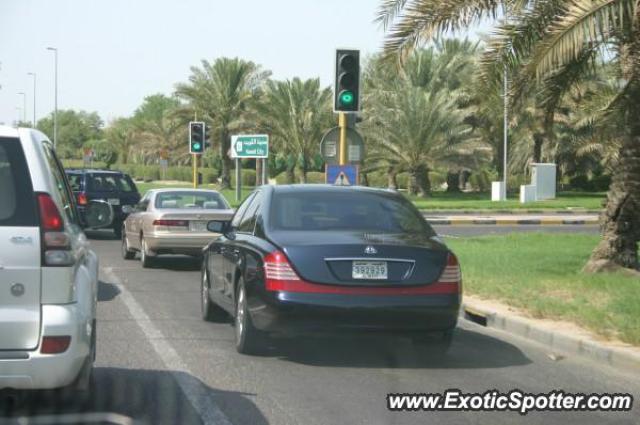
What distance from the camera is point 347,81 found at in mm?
16188

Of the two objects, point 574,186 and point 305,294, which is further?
point 574,186

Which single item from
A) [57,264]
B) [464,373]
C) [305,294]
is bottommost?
[464,373]

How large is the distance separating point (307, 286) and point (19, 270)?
316 cm

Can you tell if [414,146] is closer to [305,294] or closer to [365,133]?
[365,133]

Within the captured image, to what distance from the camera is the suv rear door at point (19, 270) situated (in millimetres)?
5355

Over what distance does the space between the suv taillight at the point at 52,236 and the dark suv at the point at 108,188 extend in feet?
60.6

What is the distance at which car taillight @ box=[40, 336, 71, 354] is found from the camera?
17.7ft

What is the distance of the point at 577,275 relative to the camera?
1416cm

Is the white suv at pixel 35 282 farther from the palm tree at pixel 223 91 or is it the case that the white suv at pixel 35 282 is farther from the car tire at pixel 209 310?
the palm tree at pixel 223 91

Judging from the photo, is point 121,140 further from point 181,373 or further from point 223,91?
point 181,373

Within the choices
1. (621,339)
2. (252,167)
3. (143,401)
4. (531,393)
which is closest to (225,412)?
(143,401)

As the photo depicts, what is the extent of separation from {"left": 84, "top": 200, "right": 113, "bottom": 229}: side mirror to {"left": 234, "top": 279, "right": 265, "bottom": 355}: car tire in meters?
1.58

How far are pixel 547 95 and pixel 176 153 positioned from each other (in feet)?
161

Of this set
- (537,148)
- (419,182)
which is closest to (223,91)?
(419,182)
